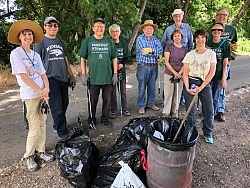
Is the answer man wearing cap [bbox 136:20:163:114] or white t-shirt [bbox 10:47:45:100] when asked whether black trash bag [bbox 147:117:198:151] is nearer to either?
white t-shirt [bbox 10:47:45:100]

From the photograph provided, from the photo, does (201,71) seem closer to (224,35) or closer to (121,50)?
(224,35)

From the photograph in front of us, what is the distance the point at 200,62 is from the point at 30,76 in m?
2.40

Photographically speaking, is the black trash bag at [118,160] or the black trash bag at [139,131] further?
the black trash bag at [139,131]

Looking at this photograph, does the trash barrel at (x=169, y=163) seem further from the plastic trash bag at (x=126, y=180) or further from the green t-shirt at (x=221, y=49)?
the green t-shirt at (x=221, y=49)

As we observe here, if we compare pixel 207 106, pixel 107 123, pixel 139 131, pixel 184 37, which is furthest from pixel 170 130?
pixel 184 37

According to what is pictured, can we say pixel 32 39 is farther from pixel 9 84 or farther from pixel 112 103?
pixel 9 84

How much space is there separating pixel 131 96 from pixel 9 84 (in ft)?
12.6

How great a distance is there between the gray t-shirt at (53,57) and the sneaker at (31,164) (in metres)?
1.19

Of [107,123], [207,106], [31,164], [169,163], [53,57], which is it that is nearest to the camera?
[169,163]

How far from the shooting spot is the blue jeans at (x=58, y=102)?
3.84 metres

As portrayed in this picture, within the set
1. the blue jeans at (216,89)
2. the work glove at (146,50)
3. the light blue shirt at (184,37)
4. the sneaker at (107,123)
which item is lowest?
the sneaker at (107,123)

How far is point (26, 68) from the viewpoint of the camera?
3.16m

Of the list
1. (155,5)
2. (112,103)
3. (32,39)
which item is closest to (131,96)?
(112,103)

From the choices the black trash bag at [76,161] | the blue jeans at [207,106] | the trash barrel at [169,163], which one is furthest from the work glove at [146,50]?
the trash barrel at [169,163]
